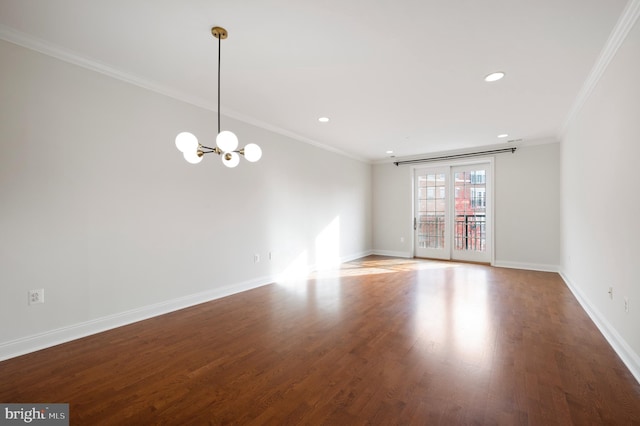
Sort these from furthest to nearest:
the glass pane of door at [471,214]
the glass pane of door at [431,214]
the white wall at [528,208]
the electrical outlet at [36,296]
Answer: the glass pane of door at [431,214]
the glass pane of door at [471,214]
the white wall at [528,208]
the electrical outlet at [36,296]

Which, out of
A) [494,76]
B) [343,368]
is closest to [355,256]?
[494,76]

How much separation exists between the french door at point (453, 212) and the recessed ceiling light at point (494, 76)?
12.5 feet

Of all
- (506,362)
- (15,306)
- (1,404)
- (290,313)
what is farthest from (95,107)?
(506,362)

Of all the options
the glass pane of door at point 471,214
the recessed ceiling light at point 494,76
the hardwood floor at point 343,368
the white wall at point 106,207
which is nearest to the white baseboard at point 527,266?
the glass pane of door at point 471,214

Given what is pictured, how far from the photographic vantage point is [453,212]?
23.0ft

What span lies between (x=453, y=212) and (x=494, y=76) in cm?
434

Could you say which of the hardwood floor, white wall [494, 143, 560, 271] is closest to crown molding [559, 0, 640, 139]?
white wall [494, 143, 560, 271]

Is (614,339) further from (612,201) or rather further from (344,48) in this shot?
(344,48)

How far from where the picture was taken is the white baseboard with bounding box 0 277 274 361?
2492 millimetres

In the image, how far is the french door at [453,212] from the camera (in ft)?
21.8

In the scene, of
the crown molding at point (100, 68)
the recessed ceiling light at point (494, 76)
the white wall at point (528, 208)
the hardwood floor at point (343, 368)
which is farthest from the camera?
the white wall at point (528, 208)

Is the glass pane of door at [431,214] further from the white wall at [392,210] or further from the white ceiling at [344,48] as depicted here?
the white ceiling at [344,48]

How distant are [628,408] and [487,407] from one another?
863 mm

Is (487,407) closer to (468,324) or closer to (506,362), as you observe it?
(506,362)
